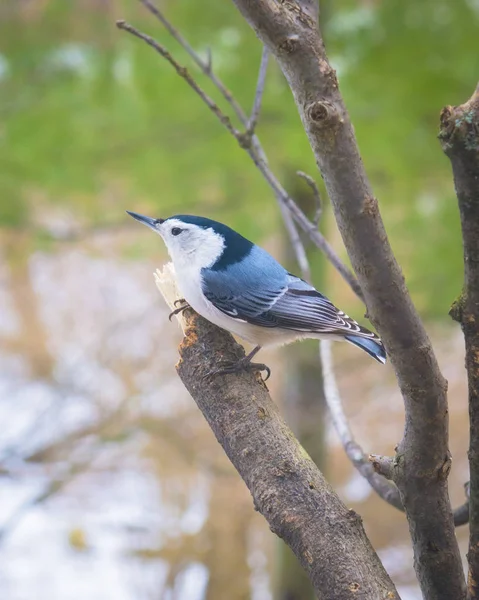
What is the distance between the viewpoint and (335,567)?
60 centimetres

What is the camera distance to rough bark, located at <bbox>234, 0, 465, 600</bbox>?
0.45 m

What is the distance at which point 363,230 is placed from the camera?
1.52 ft

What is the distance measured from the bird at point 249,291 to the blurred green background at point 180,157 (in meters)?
0.51

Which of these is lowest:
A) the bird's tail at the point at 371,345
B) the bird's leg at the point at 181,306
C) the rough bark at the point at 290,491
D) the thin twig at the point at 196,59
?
the rough bark at the point at 290,491

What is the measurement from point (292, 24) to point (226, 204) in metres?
1.44

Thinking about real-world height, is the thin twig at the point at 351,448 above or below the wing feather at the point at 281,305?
below

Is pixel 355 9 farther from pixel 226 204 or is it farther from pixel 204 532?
pixel 204 532

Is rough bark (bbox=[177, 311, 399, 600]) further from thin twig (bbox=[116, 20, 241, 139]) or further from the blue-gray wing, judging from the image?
thin twig (bbox=[116, 20, 241, 139])

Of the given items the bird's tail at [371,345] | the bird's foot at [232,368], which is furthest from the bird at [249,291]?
the bird's foot at [232,368]

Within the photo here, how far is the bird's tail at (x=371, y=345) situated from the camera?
96cm

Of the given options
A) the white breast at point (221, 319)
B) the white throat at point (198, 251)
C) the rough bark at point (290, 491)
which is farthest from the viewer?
the white throat at point (198, 251)

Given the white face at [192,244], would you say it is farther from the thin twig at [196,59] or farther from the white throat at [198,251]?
the thin twig at [196,59]

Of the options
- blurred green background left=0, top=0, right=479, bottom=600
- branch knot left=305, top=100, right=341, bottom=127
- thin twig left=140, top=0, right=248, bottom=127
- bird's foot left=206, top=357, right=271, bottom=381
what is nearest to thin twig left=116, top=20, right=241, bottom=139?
thin twig left=140, top=0, right=248, bottom=127

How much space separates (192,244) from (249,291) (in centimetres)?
12
